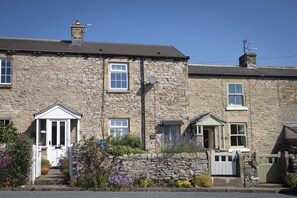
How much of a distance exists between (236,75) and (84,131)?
10.6m

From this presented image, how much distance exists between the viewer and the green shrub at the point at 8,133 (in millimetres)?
14172

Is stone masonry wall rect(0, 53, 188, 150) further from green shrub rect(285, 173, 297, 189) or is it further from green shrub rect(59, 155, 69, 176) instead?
green shrub rect(285, 173, 297, 189)

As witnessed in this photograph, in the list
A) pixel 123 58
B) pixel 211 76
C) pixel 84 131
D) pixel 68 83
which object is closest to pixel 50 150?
pixel 84 131

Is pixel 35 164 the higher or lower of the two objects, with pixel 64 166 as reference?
higher

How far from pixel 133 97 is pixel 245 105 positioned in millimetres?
7753

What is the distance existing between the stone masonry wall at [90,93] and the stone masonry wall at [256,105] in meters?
2.23

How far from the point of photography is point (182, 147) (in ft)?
42.3

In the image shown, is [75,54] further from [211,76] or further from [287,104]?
[287,104]

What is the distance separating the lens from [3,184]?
37.0 ft

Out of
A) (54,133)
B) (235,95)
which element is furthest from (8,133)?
(235,95)

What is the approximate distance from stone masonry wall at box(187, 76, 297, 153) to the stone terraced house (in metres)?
0.06

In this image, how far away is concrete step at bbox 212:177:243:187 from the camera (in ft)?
40.0

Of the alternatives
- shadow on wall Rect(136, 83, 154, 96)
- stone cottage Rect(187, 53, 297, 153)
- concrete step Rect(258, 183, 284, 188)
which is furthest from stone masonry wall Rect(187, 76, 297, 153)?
concrete step Rect(258, 183, 284, 188)

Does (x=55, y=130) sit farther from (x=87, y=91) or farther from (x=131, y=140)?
(x=131, y=140)
